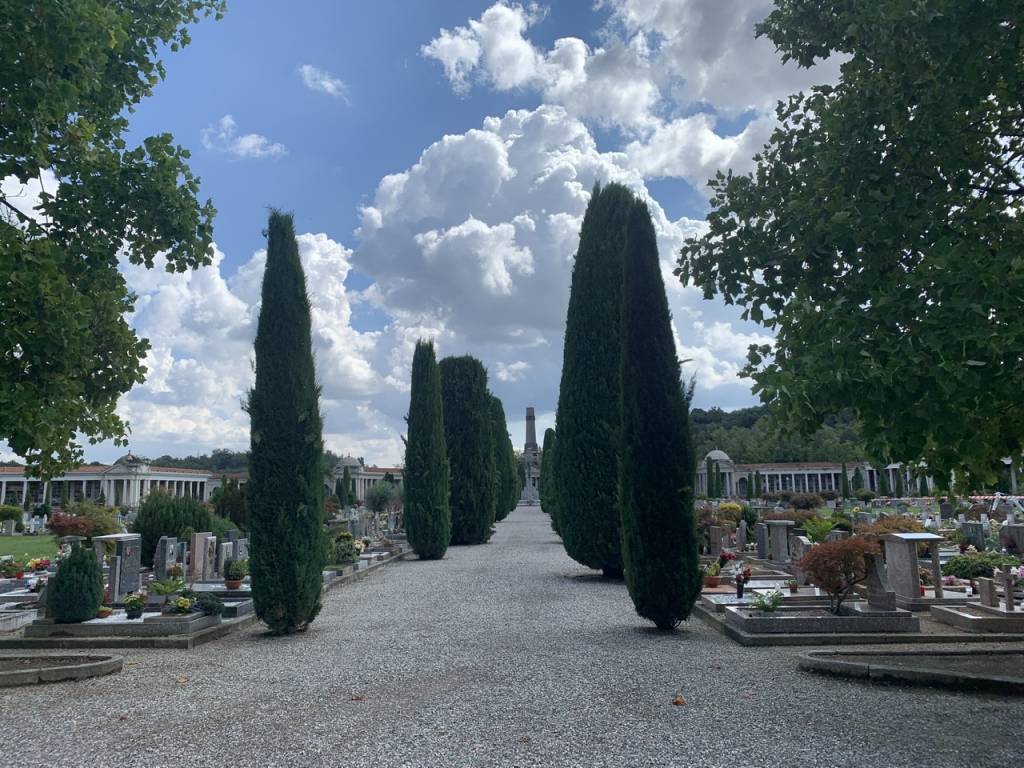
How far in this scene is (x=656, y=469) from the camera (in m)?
9.68

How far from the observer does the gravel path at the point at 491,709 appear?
505 cm

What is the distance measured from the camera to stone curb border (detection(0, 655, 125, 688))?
7.20 metres

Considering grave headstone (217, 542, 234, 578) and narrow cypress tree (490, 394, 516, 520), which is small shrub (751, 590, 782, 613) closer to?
grave headstone (217, 542, 234, 578)

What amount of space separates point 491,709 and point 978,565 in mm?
11541

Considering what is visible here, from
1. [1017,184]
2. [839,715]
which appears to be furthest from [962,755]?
[1017,184]

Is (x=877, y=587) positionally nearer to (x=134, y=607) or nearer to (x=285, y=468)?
(x=285, y=468)

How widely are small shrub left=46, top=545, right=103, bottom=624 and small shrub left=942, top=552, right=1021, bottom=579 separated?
47.4ft

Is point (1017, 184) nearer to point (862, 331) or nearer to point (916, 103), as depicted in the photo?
point (916, 103)

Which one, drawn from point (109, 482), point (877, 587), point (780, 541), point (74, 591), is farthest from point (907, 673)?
point (109, 482)

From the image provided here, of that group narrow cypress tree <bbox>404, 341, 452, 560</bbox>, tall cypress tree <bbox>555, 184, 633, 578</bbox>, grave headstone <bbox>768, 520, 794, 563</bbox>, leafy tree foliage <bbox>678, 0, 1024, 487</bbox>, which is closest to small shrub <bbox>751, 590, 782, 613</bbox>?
leafy tree foliage <bbox>678, 0, 1024, 487</bbox>

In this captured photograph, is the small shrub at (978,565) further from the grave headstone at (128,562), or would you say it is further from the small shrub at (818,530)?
the grave headstone at (128,562)

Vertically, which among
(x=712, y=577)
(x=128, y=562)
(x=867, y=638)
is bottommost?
(x=867, y=638)

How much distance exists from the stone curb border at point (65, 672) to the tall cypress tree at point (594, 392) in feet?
31.3

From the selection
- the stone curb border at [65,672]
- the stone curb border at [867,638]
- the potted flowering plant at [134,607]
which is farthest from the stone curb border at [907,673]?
the potted flowering plant at [134,607]
